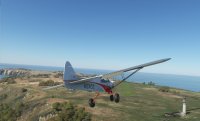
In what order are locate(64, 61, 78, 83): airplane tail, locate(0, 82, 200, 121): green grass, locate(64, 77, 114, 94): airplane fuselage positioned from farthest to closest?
locate(0, 82, 200, 121): green grass < locate(64, 77, 114, 94): airplane fuselage < locate(64, 61, 78, 83): airplane tail

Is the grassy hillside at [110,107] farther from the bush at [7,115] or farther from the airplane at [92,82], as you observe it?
the airplane at [92,82]

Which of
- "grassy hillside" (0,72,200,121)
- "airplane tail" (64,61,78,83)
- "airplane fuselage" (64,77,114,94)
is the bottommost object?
"grassy hillside" (0,72,200,121)

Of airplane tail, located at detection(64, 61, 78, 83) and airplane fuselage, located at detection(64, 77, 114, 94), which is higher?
airplane tail, located at detection(64, 61, 78, 83)

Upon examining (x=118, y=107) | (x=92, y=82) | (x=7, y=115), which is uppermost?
(x=92, y=82)

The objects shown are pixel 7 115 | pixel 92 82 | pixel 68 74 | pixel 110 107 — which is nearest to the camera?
pixel 68 74

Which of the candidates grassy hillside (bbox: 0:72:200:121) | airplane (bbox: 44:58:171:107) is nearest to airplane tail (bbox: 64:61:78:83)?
airplane (bbox: 44:58:171:107)

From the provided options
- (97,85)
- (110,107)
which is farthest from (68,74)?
(110,107)

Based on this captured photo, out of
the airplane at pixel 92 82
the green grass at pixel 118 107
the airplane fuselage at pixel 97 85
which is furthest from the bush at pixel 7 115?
the airplane fuselage at pixel 97 85

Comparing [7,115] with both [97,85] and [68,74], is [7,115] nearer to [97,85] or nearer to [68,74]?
[68,74]

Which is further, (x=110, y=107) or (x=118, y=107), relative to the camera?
(x=118, y=107)

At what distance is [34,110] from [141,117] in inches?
1065

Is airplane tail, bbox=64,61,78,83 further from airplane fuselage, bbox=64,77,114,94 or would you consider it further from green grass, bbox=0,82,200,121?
green grass, bbox=0,82,200,121

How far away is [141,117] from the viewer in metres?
50.7

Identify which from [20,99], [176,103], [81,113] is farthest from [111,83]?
[20,99]
